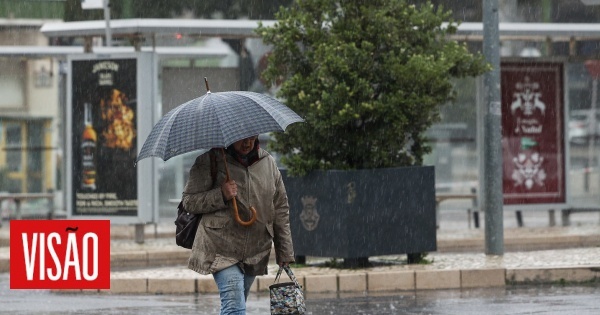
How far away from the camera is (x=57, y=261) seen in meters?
12.3

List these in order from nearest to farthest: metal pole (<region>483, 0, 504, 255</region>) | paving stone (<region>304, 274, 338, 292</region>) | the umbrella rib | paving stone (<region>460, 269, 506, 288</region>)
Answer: the umbrella rib, paving stone (<region>304, 274, 338, 292</region>), paving stone (<region>460, 269, 506, 288</region>), metal pole (<region>483, 0, 504, 255</region>)

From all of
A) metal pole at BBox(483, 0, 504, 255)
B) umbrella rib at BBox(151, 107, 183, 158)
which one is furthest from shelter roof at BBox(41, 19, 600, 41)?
umbrella rib at BBox(151, 107, 183, 158)

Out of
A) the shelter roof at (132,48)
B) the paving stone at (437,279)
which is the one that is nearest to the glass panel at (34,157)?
the shelter roof at (132,48)

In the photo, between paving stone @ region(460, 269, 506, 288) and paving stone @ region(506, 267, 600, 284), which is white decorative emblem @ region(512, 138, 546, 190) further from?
paving stone @ region(460, 269, 506, 288)

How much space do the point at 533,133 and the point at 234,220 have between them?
1288cm

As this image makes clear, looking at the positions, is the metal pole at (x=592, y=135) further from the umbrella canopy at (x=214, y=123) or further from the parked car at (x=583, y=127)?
the umbrella canopy at (x=214, y=123)

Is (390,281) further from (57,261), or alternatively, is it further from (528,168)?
(528,168)

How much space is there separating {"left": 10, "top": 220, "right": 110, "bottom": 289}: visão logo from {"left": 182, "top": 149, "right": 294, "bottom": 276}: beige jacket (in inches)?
194

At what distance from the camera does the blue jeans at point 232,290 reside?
712 centimetres

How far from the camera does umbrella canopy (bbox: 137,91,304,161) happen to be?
7.16 meters

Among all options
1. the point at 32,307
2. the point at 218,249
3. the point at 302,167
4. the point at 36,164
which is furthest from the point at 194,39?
the point at 218,249

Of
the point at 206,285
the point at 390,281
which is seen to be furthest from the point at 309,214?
the point at 206,285

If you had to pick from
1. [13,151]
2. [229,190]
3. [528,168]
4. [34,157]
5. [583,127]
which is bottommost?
[229,190]

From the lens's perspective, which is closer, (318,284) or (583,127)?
(318,284)
